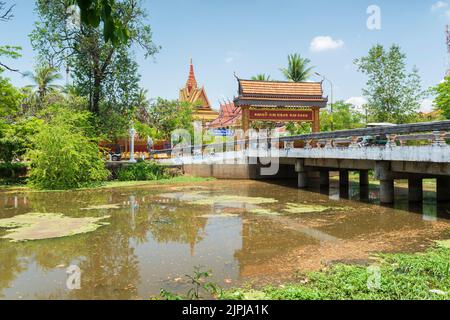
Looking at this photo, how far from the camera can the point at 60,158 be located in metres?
20.5

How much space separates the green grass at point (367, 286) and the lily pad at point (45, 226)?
242 inches

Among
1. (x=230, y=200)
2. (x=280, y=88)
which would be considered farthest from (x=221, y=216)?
(x=280, y=88)

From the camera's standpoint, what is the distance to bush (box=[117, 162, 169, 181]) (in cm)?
2462

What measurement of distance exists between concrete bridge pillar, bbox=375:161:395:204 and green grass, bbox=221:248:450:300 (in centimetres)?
712

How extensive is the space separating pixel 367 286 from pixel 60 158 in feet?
61.2

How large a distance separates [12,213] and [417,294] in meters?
12.8

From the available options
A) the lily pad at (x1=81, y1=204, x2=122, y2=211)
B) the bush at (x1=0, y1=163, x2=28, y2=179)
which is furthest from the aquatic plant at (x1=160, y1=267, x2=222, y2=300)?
the bush at (x1=0, y1=163, x2=28, y2=179)

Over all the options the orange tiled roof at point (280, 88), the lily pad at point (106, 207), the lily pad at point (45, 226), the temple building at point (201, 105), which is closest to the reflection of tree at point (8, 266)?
the lily pad at point (45, 226)

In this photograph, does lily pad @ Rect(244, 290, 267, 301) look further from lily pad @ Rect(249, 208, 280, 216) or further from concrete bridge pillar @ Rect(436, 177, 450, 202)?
concrete bridge pillar @ Rect(436, 177, 450, 202)

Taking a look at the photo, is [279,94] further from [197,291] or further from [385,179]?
[197,291]

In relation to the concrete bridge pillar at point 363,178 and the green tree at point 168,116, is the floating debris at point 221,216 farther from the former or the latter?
the green tree at point 168,116

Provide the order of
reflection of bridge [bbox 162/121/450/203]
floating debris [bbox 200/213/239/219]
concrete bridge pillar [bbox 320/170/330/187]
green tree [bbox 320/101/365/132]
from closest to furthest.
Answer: reflection of bridge [bbox 162/121/450/203] → floating debris [bbox 200/213/239/219] → concrete bridge pillar [bbox 320/170/330/187] → green tree [bbox 320/101/365/132]

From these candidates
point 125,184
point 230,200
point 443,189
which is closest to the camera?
point 443,189

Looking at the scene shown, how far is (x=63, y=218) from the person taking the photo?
39.5ft
